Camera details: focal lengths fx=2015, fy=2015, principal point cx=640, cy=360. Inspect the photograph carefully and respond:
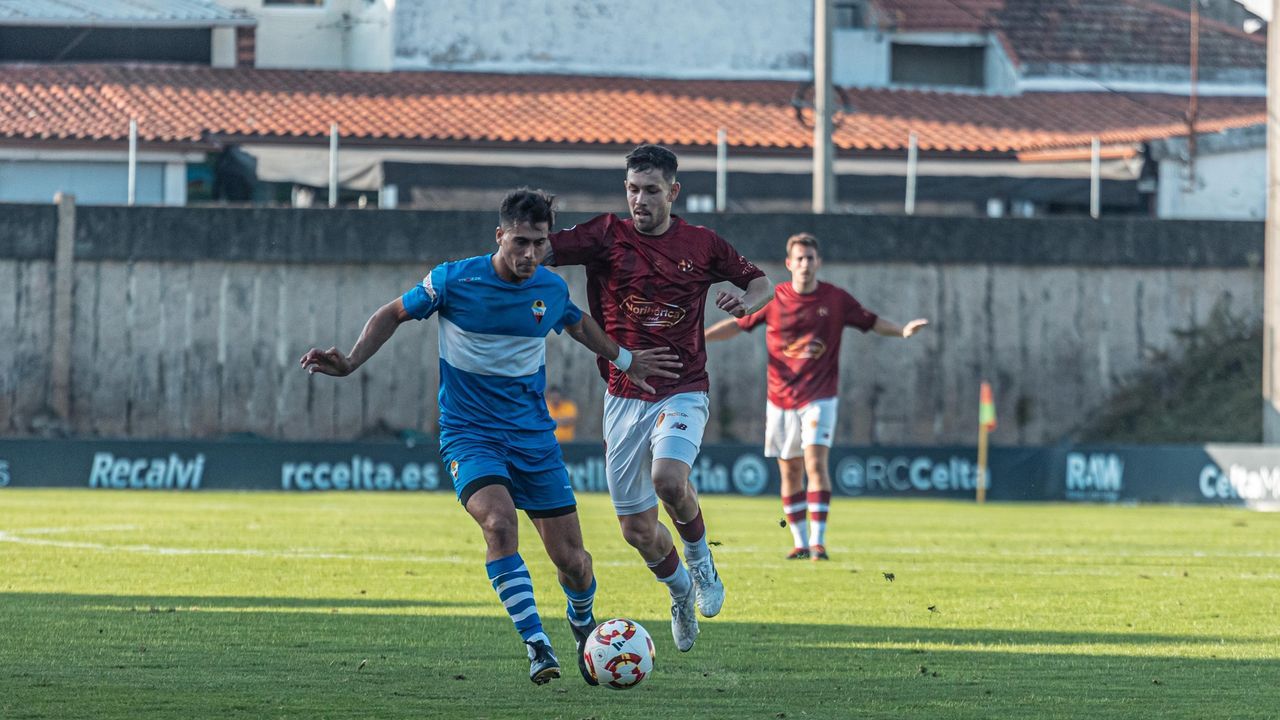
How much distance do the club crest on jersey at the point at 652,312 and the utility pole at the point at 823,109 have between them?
1946cm

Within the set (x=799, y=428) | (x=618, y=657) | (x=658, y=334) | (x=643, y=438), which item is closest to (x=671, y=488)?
(x=643, y=438)

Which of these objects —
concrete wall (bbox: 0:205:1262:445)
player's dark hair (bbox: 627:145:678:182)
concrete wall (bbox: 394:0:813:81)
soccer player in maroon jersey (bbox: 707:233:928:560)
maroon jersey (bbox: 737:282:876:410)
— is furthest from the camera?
concrete wall (bbox: 394:0:813:81)

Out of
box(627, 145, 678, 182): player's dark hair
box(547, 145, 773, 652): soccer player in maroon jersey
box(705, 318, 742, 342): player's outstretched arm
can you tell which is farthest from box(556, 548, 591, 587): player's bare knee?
box(705, 318, 742, 342): player's outstretched arm

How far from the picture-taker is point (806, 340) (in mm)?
14711

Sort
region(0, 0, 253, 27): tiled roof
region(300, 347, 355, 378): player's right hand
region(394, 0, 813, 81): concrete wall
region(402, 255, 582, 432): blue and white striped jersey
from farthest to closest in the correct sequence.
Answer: region(394, 0, 813, 81): concrete wall → region(0, 0, 253, 27): tiled roof → region(402, 255, 582, 432): blue and white striped jersey → region(300, 347, 355, 378): player's right hand

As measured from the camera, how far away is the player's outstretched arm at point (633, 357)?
888 cm

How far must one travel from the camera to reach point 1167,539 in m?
17.1

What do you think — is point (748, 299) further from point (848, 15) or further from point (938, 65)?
point (938, 65)

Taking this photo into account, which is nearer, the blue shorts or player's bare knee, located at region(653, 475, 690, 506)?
the blue shorts

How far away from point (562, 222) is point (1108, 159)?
1144 centimetres

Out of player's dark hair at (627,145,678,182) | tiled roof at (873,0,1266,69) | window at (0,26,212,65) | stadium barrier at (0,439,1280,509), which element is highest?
tiled roof at (873,0,1266,69)

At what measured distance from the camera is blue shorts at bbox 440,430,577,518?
324 inches

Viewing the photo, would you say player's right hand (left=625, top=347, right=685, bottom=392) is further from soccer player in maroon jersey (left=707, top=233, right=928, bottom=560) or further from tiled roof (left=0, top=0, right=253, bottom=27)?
tiled roof (left=0, top=0, right=253, bottom=27)

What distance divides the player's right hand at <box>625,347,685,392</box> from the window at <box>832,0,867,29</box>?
3563 centimetres
